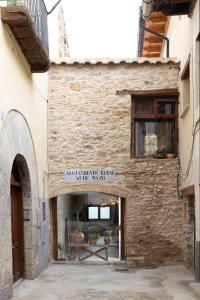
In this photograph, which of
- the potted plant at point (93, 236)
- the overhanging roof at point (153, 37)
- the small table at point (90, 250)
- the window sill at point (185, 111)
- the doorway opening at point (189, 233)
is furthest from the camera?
the overhanging roof at point (153, 37)

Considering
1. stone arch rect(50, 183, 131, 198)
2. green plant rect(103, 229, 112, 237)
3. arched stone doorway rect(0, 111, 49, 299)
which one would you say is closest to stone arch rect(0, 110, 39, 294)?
arched stone doorway rect(0, 111, 49, 299)

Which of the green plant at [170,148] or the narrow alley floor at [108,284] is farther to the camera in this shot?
the green plant at [170,148]

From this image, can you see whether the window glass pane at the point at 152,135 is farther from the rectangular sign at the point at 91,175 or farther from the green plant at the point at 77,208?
the green plant at the point at 77,208

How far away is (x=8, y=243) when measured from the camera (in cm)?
615

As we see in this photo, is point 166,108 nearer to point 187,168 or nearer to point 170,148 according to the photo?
point 170,148

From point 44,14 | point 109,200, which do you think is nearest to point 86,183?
point 44,14

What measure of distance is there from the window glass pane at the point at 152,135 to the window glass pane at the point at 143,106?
0.87 ft

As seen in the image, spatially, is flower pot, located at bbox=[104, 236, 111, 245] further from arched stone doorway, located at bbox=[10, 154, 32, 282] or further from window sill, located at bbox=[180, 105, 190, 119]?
window sill, located at bbox=[180, 105, 190, 119]

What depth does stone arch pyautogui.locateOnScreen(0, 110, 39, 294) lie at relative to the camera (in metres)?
6.00

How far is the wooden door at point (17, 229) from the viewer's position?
7.51 metres

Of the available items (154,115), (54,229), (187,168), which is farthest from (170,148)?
(54,229)

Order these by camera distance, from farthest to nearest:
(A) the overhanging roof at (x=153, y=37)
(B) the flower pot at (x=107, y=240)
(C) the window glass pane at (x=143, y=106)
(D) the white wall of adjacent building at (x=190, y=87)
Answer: (A) the overhanging roof at (x=153, y=37) < (B) the flower pot at (x=107, y=240) < (C) the window glass pane at (x=143, y=106) < (D) the white wall of adjacent building at (x=190, y=87)

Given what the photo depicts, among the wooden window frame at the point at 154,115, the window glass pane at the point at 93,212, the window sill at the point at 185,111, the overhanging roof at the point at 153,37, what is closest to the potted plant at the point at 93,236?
the wooden window frame at the point at 154,115

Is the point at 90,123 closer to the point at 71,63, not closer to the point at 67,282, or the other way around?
the point at 71,63
